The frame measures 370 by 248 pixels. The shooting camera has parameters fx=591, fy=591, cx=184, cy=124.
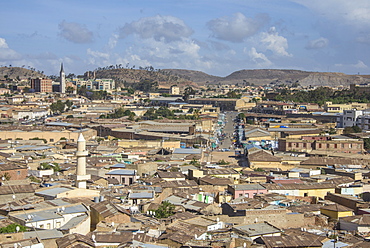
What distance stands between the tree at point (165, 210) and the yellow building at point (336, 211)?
414 centimetres

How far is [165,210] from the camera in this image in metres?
14.3

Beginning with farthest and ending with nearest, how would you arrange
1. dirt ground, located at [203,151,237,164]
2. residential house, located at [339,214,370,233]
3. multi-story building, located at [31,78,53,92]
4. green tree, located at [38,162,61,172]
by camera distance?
multi-story building, located at [31,78,53,92], dirt ground, located at [203,151,237,164], green tree, located at [38,162,61,172], residential house, located at [339,214,370,233]

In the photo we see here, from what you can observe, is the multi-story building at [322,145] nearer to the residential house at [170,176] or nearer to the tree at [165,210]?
the residential house at [170,176]

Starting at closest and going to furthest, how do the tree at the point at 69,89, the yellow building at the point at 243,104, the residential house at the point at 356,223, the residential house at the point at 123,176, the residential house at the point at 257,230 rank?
the residential house at the point at 257,230 → the residential house at the point at 356,223 → the residential house at the point at 123,176 → the yellow building at the point at 243,104 → the tree at the point at 69,89

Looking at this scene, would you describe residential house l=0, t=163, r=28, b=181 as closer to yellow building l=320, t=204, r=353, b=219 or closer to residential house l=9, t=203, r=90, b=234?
residential house l=9, t=203, r=90, b=234

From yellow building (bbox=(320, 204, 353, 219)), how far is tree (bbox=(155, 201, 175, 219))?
13.6ft

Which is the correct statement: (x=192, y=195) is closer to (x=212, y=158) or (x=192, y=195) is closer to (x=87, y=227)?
(x=87, y=227)

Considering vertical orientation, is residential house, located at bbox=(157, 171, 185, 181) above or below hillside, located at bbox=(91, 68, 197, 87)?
below

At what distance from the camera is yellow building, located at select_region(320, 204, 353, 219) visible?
15430 mm

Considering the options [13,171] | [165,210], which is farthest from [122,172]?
[165,210]

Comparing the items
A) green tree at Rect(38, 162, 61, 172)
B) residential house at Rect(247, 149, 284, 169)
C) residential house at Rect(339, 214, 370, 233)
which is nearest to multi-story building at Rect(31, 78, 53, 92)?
residential house at Rect(247, 149, 284, 169)

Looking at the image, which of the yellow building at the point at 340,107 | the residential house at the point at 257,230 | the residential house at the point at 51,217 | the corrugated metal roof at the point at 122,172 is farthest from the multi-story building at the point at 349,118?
the residential house at the point at 51,217

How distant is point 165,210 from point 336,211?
4594mm

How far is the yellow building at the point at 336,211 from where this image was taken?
50.6ft
